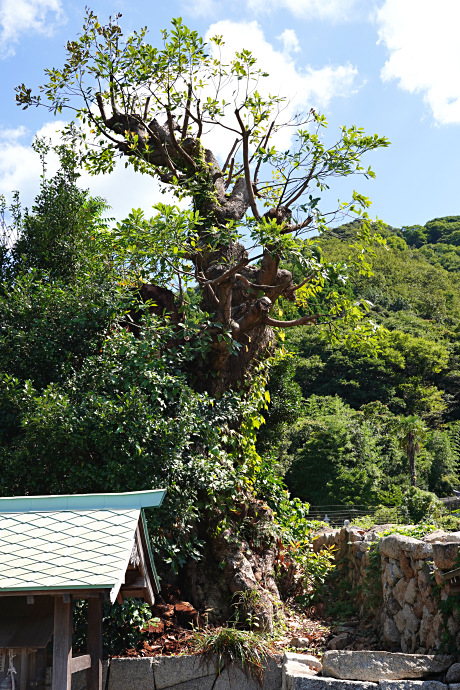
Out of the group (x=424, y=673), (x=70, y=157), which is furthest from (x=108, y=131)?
(x=424, y=673)

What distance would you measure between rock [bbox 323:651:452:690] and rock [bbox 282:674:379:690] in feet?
0.24

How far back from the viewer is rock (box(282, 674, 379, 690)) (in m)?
5.86

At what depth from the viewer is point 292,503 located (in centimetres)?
1021

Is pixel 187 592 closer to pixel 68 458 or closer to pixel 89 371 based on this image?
pixel 68 458

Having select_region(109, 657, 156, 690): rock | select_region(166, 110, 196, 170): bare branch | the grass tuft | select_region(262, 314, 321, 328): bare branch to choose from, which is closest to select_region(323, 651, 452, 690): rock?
the grass tuft

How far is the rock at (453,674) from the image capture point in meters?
5.74

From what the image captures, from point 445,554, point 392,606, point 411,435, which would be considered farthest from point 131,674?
point 411,435

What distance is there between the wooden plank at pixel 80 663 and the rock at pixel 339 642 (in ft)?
12.7

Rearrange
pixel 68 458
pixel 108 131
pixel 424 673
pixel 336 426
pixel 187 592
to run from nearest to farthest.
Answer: pixel 424 673 → pixel 68 458 → pixel 187 592 → pixel 108 131 → pixel 336 426

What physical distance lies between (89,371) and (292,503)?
426 cm

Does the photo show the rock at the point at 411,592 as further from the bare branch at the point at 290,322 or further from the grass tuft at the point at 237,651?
the bare branch at the point at 290,322

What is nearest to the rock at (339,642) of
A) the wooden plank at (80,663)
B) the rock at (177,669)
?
the rock at (177,669)

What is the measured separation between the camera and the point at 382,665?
19.4 feet

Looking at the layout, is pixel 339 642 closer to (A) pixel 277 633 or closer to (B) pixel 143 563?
(A) pixel 277 633
